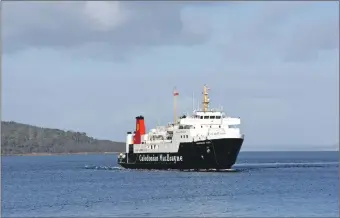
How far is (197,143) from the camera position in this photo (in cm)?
9525

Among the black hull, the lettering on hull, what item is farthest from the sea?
the lettering on hull

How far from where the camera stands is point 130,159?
113562 millimetres

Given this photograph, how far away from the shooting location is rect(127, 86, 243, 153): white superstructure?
3775 inches

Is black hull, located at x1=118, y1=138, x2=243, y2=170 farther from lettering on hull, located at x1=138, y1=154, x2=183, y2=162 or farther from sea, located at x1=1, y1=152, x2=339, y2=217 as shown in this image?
sea, located at x1=1, y1=152, x2=339, y2=217

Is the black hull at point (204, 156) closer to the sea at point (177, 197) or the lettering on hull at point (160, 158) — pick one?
the lettering on hull at point (160, 158)

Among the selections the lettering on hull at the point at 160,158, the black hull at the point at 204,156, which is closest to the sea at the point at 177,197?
the black hull at the point at 204,156

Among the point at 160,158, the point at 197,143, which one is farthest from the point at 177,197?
the point at 160,158

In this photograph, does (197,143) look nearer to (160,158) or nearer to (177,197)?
(160,158)

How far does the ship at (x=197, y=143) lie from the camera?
94562 millimetres

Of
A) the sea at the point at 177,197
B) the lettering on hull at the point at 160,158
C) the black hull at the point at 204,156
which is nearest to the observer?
the sea at the point at 177,197

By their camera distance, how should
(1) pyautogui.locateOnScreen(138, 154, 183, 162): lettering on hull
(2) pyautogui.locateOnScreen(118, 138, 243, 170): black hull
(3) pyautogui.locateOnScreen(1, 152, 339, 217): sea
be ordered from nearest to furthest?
(3) pyautogui.locateOnScreen(1, 152, 339, 217): sea
(2) pyautogui.locateOnScreen(118, 138, 243, 170): black hull
(1) pyautogui.locateOnScreen(138, 154, 183, 162): lettering on hull

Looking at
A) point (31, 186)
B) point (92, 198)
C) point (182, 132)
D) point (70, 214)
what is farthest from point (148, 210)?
point (182, 132)

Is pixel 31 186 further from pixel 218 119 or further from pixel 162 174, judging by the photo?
pixel 218 119

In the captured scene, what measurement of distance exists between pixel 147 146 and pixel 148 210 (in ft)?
166
